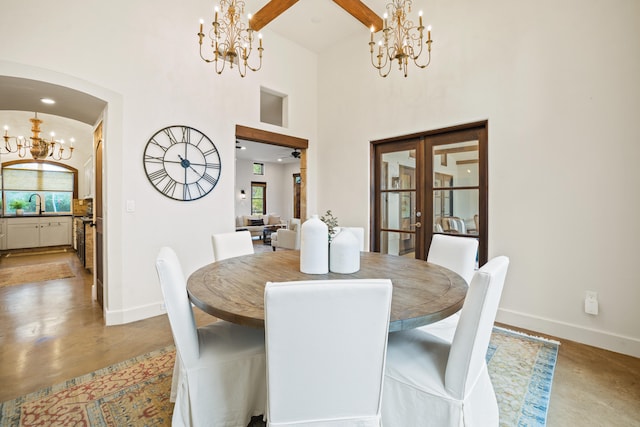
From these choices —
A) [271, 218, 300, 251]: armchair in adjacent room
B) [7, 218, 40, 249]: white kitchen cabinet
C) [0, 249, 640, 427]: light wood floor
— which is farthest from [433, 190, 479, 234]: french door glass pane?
[7, 218, 40, 249]: white kitchen cabinet

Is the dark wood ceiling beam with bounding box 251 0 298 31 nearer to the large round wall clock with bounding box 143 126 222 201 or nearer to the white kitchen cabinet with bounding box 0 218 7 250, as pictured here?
the large round wall clock with bounding box 143 126 222 201

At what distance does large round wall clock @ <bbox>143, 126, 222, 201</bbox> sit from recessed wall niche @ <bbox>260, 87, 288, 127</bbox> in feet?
4.26

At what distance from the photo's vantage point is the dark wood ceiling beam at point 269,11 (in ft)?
10.2

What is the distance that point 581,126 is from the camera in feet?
7.79

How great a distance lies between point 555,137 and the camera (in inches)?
98.0

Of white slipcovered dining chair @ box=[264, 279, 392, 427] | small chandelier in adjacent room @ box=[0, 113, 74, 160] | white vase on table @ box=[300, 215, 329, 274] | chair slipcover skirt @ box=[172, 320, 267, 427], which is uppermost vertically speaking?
small chandelier in adjacent room @ box=[0, 113, 74, 160]

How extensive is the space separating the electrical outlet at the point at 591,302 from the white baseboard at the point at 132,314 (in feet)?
12.9

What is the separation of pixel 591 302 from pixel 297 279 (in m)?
2.51

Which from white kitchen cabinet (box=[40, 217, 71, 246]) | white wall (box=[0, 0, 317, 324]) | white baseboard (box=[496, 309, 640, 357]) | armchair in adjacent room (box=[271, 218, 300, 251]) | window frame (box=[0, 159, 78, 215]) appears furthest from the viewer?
white kitchen cabinet (box=[40, 217, 71, 246])

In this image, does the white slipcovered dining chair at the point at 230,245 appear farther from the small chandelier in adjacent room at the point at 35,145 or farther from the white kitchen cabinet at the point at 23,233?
the white kitchen cabinet at the point at 23,233

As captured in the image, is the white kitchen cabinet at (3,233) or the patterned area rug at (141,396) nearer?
the patterned area rug at (141,396)

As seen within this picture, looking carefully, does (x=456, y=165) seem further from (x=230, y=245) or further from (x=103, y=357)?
(x=103, y=357)

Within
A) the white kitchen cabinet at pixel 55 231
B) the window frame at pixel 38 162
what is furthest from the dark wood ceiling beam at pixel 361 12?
the white kitchen cabinet at pixel 55 231

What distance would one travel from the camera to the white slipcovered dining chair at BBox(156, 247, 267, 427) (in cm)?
124
